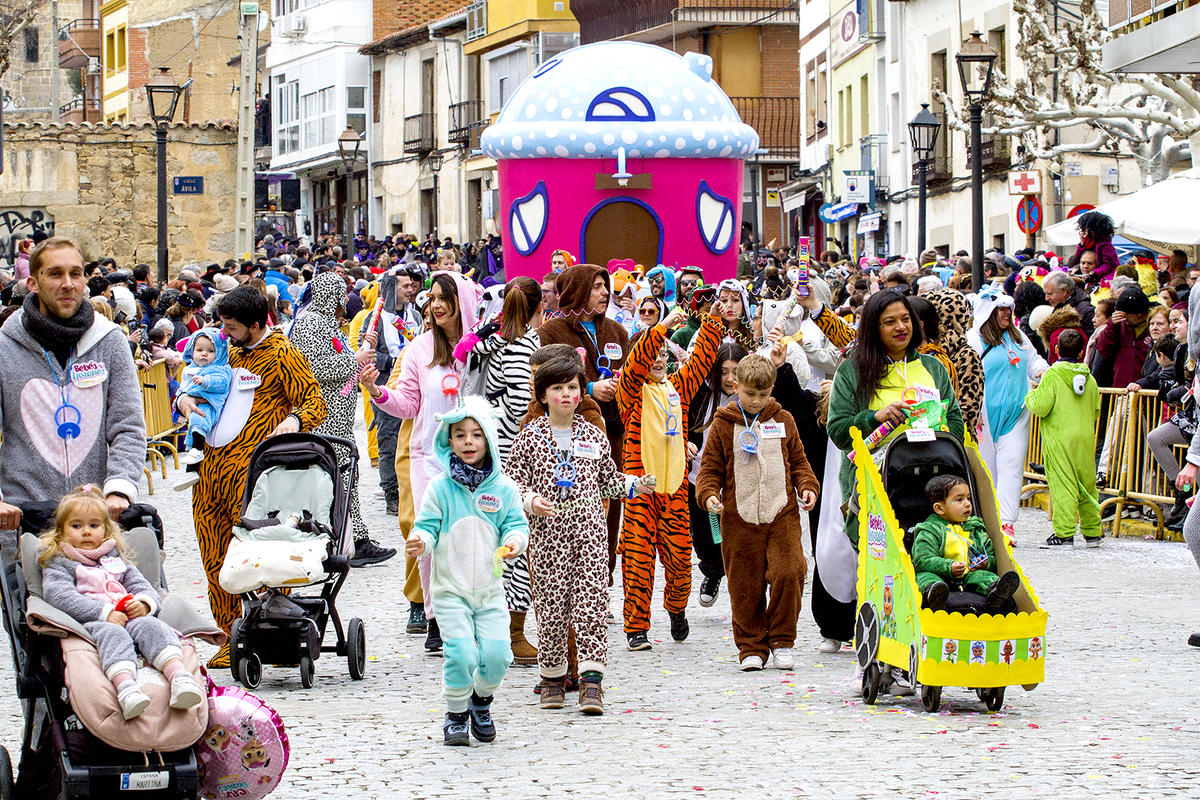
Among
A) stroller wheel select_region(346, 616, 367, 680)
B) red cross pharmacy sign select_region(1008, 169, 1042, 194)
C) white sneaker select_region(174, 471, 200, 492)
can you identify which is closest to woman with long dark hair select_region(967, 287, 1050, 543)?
stroller wheel select_region(346, 616, 367, 680)

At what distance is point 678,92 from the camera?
18.5m

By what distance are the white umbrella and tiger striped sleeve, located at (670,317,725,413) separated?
25.8 ft

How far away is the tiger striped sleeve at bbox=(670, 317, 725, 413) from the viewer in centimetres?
939

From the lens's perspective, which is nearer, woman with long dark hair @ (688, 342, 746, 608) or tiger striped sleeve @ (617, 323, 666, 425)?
tiger striped sleeve @ (617, 323, 666, 425)

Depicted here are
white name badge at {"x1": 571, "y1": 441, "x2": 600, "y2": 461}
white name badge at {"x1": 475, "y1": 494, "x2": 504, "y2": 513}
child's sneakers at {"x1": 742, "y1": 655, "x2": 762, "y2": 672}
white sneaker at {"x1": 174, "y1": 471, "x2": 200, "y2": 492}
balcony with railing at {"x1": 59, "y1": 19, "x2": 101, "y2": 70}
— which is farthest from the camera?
balcony with railing at {"x1": 59, "y1": 19, "x2": 101, "y2": 70}

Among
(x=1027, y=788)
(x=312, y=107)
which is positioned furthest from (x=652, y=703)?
(x=312, y=107)

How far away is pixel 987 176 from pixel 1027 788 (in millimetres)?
26458

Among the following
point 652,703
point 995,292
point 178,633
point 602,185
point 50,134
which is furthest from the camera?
point 50,134

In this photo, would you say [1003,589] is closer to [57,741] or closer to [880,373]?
[880,373]

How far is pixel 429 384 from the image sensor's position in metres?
9.20

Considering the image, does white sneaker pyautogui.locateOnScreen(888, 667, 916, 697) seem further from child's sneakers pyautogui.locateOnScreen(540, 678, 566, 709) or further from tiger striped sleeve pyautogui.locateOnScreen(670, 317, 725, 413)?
tiger striped sleeve pyautogui.locateOnScreen(670, 317, 725, 413)

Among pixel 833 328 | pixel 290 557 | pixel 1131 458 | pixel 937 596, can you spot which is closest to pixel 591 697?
pixel 937 596

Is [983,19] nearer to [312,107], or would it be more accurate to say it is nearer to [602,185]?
[602,185]

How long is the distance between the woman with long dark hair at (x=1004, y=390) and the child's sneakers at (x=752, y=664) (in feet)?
16.0
